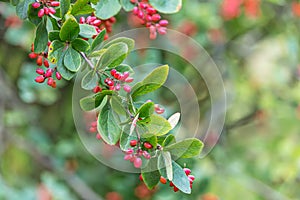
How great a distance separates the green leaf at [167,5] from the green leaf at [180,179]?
289 mm

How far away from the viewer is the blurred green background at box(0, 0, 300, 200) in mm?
1795

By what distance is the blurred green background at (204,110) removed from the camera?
70.7 inches

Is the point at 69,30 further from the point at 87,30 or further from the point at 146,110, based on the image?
the point at 146,110

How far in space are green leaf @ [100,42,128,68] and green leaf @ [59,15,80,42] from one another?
0.05 meters

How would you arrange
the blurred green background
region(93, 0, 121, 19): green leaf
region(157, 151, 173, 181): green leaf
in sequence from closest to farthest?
region(157, 151, 173, 181): green leaf → region(93, 0, 121, 19): green leaf → the blurred green background

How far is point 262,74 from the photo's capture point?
257cm

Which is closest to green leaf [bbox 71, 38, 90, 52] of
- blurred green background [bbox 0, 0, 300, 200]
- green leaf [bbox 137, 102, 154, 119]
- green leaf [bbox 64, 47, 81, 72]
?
green leaf [bbox 64, 47, 81, 72]

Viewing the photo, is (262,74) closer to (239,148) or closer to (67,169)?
(239,148)

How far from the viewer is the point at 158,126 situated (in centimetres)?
72

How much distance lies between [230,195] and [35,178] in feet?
2.66

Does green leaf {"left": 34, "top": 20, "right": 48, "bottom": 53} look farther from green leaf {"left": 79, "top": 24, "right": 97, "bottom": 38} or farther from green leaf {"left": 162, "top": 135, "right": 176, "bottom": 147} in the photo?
green leaf {"left": 162, "top": 135, "right": 176, "bottom": 147}

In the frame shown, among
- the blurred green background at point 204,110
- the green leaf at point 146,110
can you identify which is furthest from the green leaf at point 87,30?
the blurred green background at point 204,110

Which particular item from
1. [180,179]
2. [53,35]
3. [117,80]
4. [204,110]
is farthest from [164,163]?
[204,110]

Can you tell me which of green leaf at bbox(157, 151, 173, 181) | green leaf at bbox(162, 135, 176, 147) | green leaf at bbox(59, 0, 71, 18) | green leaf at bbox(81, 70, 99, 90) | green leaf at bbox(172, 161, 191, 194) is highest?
green leaf at bbox(59, 0, 71, 18)
